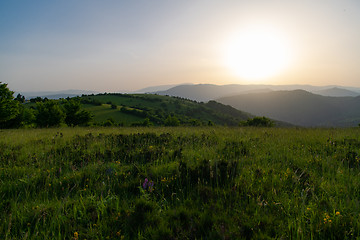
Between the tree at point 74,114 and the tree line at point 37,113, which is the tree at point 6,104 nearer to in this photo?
the tree line at point 37,113

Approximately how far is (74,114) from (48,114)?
8.86 m

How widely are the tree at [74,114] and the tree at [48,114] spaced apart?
6.26 m

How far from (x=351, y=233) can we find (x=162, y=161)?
344cm

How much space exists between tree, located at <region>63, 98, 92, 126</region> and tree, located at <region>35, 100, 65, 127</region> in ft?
20.5

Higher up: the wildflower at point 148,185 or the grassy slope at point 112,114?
the wildflower at point 148,185

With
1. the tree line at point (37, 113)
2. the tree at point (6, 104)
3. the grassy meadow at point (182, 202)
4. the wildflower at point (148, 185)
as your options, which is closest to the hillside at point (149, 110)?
the tree line at point (37, 113)

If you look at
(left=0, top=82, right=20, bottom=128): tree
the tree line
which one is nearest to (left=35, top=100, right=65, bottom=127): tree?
the tree line

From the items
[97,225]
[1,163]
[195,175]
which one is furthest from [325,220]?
[1,163]

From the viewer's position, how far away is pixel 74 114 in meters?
56.3

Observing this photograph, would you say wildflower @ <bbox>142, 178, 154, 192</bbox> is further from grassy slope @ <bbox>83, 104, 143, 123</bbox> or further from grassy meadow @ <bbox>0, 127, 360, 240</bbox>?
grassy slope @ <bbox>83, 104, 143, 123</bbox>

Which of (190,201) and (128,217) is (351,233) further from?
(128,217)

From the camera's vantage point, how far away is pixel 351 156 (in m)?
4.58

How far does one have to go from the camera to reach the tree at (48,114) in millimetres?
47406

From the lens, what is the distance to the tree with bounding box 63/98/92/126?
5577 cm
